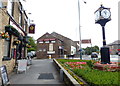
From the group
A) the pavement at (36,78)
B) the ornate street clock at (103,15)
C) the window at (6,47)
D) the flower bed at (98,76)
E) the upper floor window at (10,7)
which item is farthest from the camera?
the upper floor window at (10,7)

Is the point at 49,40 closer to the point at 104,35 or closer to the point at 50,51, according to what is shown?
the point at 50,51

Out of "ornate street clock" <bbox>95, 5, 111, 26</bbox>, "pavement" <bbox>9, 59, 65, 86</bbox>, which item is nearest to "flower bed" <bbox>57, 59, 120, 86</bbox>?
"pavement" <bbox>9, 59, 65, 86</bbox>

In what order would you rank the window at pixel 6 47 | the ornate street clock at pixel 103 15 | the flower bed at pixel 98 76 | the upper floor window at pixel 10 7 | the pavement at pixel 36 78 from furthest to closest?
the upper floor window at pixel 10 7
the window at pixel 6 47
the ornate street clock at pixel 103 15
the pavement at pixel 36 78
the flower bed at pixel 98 76

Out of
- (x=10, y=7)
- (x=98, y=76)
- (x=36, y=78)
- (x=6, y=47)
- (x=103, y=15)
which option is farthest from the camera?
(x=10, y=7)

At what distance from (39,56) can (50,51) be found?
14.3 ft

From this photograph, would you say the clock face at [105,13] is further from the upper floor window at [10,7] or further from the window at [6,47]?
the window at [6,47]

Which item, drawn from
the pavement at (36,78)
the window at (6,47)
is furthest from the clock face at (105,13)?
the window at (6,47)

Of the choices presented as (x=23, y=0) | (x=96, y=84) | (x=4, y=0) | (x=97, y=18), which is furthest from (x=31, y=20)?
(x=96, y=84)

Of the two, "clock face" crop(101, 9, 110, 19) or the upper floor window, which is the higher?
the upper floor window

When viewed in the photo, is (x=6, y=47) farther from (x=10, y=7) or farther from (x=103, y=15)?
(x=103, y=15)

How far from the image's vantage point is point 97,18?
7246 millimetres

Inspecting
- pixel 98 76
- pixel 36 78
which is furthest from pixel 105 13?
pixel 36 78

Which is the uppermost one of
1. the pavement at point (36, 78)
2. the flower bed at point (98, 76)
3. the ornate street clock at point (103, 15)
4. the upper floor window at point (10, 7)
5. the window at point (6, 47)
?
the upper floor window at point (10, 7)

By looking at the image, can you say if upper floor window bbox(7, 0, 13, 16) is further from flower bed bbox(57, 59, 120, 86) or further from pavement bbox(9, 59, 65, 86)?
flower bed bbox(57, 59, 120, 86)
